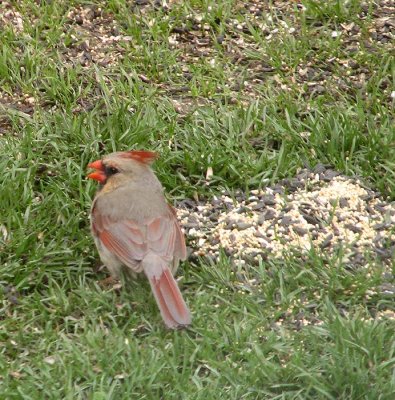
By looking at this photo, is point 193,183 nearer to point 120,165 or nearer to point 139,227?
point 120,165

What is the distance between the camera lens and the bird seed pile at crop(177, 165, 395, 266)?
594 centimetres

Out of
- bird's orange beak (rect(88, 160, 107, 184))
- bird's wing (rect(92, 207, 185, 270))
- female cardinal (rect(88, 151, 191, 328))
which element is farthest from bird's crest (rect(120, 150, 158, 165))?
bird's wing (rect(92, 207, 185, 270))

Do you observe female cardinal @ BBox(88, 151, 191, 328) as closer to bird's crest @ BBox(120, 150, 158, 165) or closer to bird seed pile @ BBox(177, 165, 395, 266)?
bird's crest @ BBox(120, 150, 158, 165)

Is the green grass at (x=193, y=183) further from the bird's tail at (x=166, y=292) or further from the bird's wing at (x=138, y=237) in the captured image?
the bird's wing at (x=138, y=237)

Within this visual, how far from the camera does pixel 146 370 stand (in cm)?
510

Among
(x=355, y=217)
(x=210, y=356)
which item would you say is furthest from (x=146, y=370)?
(x=355, y=217)

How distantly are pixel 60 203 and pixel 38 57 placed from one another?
133 cm

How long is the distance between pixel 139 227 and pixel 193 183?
2.36 ft

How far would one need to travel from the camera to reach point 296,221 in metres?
6.08

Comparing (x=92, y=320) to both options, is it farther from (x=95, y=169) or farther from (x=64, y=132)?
(x=64, y=132)

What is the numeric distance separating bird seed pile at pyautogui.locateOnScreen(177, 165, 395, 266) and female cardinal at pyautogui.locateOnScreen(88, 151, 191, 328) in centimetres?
29

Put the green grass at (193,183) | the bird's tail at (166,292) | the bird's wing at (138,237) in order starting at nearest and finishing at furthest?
the green grass at (193,183) < the bird's tail at (166,292) < the bird's wing at (138,237)

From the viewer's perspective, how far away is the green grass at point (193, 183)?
5.10m

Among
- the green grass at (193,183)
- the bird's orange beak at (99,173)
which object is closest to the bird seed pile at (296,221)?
the green grass at (193,183)
